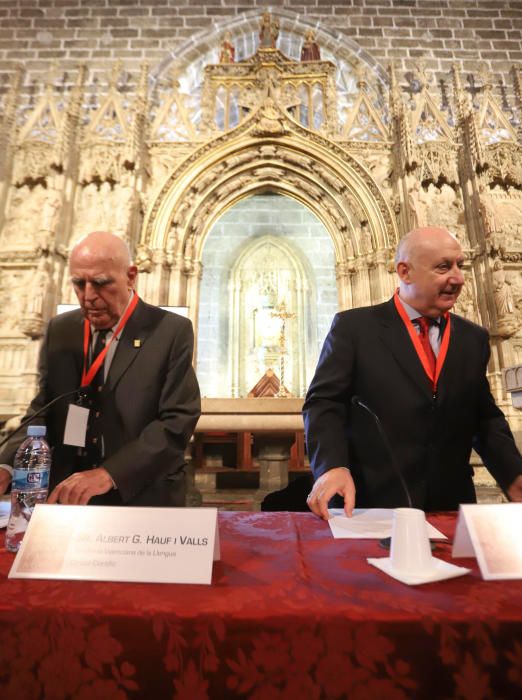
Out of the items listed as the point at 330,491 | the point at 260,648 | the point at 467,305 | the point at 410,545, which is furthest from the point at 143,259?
the point at 260,648

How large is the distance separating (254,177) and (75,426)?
578 cm

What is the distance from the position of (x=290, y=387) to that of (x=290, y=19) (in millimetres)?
6789

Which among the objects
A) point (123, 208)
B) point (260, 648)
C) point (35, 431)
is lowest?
point (260, 648)

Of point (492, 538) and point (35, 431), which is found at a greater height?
point (35, 431)

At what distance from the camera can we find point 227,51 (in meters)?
6.98

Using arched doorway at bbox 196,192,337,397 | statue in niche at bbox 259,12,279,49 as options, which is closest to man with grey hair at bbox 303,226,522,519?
statue in niche at bbox 259,12,279,49

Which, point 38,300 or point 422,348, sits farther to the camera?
point 38,300

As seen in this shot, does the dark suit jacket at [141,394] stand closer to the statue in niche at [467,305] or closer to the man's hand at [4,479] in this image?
the man's hand at [4,479]

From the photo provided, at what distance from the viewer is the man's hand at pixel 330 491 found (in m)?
1.28

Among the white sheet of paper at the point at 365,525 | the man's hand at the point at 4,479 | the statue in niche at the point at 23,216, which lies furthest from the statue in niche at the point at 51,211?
the white sheet of paper at the point at 365,525

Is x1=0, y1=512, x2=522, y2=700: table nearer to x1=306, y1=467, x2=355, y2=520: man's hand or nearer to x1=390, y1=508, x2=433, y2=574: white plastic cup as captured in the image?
x1=390, y1=508, x2=433, y2=574: white plastic cup

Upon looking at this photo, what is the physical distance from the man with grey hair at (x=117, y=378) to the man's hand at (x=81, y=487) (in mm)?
251

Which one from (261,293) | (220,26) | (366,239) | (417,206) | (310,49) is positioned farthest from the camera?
(261,293)

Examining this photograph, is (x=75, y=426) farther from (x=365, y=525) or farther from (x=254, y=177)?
(x=254, y=177)
